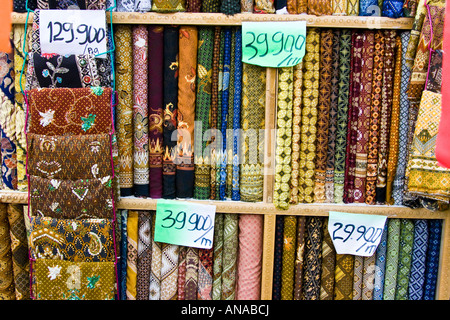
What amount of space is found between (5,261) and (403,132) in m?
1.70

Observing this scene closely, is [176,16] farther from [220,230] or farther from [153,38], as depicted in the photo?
[220,230]

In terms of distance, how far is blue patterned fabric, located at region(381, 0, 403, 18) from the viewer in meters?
1.36

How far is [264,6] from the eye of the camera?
138cm

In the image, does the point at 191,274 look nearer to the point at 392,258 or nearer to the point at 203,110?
the point at 203,110

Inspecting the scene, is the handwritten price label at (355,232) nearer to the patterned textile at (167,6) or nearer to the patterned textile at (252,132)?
the patterned textile at (252,132)

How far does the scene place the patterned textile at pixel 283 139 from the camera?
1403 millimetres

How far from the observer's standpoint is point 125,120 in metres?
1.44

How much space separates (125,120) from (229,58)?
18.8 inches

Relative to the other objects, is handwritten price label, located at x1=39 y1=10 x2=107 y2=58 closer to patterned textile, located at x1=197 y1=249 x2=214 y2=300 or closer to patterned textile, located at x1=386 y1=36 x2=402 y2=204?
patterned textile, located at x1=197 y1=249 x2=214 y2=300

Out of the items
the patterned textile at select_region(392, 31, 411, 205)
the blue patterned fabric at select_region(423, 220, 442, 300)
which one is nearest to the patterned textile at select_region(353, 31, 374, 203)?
the patterned textile at select_region(392, 31, 411, 205)

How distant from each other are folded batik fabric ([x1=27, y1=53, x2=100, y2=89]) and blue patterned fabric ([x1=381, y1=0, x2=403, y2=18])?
111cm

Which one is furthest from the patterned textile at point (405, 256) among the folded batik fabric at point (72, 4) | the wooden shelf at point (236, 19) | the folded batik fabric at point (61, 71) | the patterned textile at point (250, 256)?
the folded batik fabric at point (72, 4)

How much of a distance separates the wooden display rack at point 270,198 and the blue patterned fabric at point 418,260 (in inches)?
2.3

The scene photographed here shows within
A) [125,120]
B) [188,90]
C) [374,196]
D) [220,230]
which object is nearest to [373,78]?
[374,196]
